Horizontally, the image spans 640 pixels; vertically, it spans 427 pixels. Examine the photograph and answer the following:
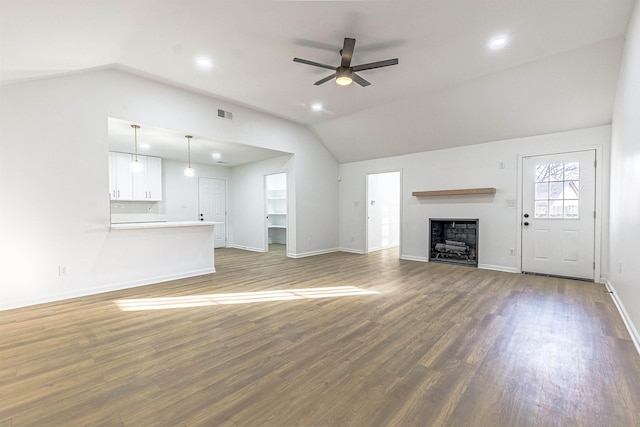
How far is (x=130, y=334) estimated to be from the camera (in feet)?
9.00

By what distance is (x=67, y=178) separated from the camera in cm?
377

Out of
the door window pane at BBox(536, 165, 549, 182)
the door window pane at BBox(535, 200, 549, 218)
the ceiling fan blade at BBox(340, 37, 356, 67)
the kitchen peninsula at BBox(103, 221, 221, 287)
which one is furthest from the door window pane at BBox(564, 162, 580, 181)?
the kitchen peninsula at BBox(103, 221, 221, 287)

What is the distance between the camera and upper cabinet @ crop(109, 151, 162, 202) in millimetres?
6617

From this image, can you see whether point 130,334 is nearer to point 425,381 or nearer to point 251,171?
point 425,381

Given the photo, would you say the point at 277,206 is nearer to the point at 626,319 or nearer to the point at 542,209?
the point at 542,209

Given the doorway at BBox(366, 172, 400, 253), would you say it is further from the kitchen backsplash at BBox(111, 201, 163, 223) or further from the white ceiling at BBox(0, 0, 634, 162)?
the kitchen backsplash at BBox(111, 201, 163, 223)

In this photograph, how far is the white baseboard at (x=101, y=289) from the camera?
3.50m

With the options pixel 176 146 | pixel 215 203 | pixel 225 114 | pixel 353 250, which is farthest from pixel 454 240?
pixel 215 203

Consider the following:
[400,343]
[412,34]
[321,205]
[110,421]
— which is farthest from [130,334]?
[321,205]

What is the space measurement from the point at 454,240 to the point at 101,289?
6402 millimetres

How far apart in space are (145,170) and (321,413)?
7.30 m

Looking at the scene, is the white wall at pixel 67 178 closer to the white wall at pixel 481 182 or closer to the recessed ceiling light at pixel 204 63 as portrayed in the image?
the recessed ceiling light at pixel 204 63

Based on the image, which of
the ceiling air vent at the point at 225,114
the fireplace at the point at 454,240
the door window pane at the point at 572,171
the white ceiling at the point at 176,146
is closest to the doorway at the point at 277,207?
the white ceiling at the point at 176,146

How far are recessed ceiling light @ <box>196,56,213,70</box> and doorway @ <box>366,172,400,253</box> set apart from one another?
481 centimetres
